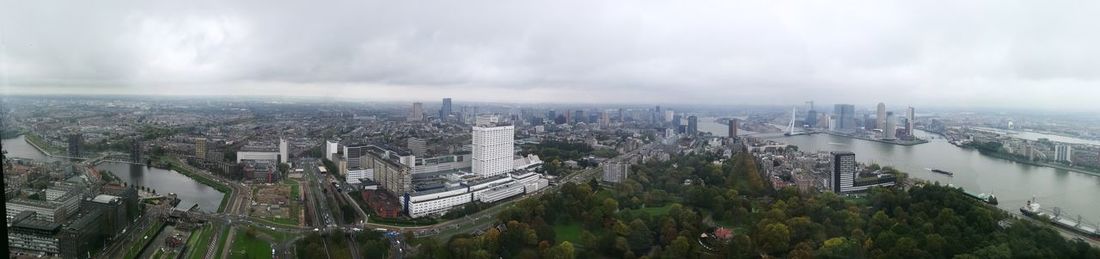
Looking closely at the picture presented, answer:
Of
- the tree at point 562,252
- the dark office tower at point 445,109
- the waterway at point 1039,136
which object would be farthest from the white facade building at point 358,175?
the waterway at point 1039,136

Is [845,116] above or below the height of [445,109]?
above

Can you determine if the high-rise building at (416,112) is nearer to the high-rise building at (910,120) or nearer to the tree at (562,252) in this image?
the tree at (562,252)

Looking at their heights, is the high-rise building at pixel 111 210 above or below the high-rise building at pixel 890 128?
below

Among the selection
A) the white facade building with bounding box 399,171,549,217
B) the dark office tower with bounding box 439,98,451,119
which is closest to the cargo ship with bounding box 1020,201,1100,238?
the white facade building with bounding box 399,171,549,217

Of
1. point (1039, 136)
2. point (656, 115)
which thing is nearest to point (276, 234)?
point (1039, 136)


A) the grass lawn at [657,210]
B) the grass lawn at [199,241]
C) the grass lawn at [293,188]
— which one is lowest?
the grass lawn at [199,241]

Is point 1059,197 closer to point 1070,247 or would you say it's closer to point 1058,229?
point 1058,229

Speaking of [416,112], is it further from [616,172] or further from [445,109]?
[616,172]

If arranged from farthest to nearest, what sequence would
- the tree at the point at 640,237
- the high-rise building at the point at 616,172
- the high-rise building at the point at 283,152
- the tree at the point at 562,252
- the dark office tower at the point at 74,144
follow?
the high-rise building at the point at 283,152 → the high-rise building at the point at 616,172 → the dark office tower at the point at 74,144 → the tree at the point at 640,237 → the tree at the point at 562,252
